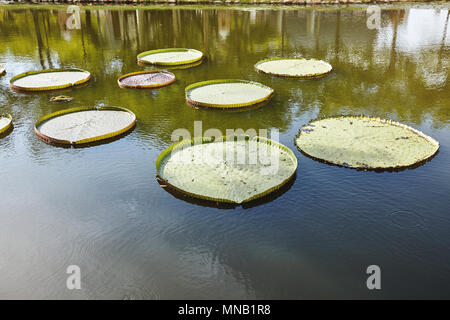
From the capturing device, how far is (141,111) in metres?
6.86

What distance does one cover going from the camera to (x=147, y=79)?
8367 mm

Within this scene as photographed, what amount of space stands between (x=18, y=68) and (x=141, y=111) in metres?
5.04

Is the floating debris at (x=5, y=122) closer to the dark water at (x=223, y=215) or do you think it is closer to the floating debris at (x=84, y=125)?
the dark water at (x=223, y=215)

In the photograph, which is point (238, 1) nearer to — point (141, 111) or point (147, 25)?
point (147, 25)

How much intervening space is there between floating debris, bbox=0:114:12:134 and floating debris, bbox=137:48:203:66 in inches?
159

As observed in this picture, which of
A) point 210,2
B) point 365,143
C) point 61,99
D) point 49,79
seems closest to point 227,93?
point 365,143

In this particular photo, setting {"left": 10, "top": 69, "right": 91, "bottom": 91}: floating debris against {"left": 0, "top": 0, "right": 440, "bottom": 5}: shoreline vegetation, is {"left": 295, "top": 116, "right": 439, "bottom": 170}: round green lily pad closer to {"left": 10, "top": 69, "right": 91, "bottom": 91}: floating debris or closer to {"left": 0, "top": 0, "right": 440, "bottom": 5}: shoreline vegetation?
{"left": 10, "top": 69, "right": 91, "bottom": 91}: floating debris

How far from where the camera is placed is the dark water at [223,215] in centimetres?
341

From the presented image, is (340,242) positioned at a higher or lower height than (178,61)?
lower

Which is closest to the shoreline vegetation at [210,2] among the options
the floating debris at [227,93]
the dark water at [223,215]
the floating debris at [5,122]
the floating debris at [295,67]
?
the floating debris at [295,67]

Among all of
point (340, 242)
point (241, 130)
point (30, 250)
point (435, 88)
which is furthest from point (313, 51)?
point (30, 250)

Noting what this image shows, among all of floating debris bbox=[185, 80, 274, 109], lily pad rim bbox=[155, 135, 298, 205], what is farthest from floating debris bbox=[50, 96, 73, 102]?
lily pad rim bbox=[155, 135, 298, 205]

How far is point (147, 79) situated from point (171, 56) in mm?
2113

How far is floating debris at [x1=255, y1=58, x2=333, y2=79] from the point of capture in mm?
8492
